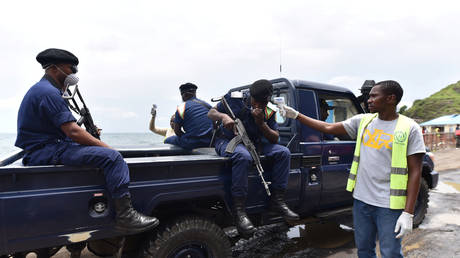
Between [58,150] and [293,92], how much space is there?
260 centimetres

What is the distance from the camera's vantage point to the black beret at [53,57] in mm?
2316

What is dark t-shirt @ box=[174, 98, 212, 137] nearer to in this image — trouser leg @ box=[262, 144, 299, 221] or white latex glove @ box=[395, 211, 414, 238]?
trouser leg @ box=[262, 144, 299, 221]

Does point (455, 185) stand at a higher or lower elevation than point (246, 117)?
lower

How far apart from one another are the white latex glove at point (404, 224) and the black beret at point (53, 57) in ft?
9.70

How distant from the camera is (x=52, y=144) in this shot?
87.1 inches

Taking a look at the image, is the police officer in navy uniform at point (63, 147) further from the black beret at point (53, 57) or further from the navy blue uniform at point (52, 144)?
the black beret at point (53, 57)

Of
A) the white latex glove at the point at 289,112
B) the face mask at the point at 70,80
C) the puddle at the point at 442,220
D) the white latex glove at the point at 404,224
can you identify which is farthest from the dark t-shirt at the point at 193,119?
the puddle at the point at 442,220

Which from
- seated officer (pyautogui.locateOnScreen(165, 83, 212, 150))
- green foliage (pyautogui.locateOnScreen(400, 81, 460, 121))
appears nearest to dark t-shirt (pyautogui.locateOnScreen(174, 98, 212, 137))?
seated officer (pyautogui.locateOnScreen(165, 83, 212, 150))

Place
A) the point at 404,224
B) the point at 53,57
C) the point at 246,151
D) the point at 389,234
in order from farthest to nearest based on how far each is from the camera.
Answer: the point at 246,151 < the point at 53,57 < the point at 389,234 < the point at 404,224

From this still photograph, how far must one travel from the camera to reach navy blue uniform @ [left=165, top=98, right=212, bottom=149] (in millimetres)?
3684

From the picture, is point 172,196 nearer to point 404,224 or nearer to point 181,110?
point 181,110

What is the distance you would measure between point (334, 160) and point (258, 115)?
55.0 inches

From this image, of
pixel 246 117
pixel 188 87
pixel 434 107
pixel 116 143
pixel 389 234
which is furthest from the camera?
pixel 434 107

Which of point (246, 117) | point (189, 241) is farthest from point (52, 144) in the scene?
point (246, 117)
